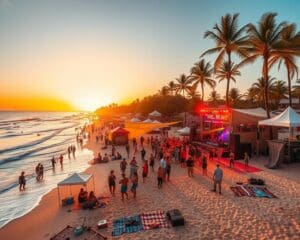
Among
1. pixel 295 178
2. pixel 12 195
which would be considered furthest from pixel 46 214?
pixel 295 178

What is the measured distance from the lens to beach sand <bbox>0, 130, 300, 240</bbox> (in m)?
8.02

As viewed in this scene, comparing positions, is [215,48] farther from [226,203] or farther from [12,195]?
[12,195]

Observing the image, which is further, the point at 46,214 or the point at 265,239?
the point at 46,214

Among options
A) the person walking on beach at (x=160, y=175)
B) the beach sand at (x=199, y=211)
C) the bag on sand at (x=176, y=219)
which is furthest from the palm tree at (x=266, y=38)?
the bag on sand at (x=176, y=219)

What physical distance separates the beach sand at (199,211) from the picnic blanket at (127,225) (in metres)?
0.27

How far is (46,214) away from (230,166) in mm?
11382

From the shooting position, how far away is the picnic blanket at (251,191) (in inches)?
426

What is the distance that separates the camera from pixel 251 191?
11227 mm

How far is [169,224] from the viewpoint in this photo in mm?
8648

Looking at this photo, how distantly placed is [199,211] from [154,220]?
1924mm

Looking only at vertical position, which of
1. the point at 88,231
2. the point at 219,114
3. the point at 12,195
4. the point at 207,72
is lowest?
the point at 12,195

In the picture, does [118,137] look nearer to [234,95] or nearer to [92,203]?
[92,203]

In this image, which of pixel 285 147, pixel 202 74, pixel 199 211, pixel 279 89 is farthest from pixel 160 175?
pixel 279 89

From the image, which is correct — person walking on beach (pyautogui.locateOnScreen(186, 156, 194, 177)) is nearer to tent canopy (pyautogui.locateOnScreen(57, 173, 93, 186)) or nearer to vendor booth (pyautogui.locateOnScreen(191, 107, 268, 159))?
vendor booth (pyautogui.locateOnScreen(191, 107, 268, 159))
